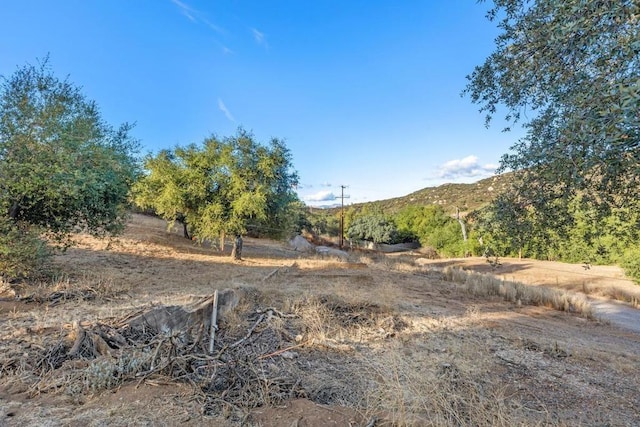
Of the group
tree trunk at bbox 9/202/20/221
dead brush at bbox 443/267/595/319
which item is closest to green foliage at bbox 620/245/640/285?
dead brush at bbox 443/267/595/319

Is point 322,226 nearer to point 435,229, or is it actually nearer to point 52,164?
point 435,229

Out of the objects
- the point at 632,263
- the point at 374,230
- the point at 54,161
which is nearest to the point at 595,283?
the point at 632,263

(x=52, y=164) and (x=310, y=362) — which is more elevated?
(x=52, y=164)

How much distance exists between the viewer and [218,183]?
17062 mm

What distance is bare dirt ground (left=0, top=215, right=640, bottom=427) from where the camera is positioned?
3.21 metres

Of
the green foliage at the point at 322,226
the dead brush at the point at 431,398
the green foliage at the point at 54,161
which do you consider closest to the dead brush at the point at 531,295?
the dead brush at the point at 431,398

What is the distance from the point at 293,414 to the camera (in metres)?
3.18

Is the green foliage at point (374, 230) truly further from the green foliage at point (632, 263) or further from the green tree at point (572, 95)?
the green tree at point (572, 95)

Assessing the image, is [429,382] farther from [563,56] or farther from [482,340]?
[563,56]

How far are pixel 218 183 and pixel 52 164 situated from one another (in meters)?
9.28

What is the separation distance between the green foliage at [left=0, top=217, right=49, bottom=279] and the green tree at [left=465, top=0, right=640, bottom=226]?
30.9 feet

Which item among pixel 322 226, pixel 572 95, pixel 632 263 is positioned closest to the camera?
pixel 572 95

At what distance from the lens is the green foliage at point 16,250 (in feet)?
24.4

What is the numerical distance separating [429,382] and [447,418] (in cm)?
90
